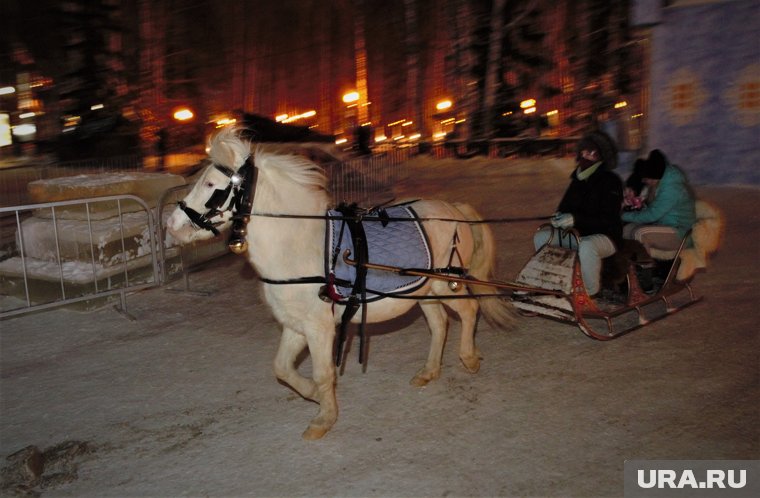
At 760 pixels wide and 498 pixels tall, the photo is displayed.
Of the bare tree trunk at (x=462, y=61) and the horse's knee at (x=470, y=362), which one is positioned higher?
the bare tree trunk at (x=462, y=61)

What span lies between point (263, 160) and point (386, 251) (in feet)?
3.71

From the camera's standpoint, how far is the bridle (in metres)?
4.11

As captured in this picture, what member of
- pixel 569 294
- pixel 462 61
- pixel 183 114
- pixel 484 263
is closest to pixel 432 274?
pixel 484 263

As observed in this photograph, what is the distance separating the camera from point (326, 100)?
3825 centimetres

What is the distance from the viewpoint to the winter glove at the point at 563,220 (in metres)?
5.79

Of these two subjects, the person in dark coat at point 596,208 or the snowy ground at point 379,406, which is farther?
the person in dark coat at point 596,208

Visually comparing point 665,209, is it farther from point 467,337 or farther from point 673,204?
point 467,337

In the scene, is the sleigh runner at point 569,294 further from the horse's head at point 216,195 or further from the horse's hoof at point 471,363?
the horse's head at point 216,195

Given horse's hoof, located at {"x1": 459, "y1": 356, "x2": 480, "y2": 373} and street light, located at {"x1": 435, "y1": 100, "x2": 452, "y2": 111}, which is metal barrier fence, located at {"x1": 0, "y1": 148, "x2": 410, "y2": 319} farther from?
street light, located at {"x1": 435, "y1": 100, "x2": 452, "y2": 111}

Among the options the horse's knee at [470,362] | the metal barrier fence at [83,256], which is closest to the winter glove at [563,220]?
the horse's knee at [470,362]

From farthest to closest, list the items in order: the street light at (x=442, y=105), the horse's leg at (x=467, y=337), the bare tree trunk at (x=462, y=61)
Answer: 1. the street light at (x=442, y=105)
2. the bare tree trunk at (x=462, y=61)
3. the horse's leg at (x=467, y=337)

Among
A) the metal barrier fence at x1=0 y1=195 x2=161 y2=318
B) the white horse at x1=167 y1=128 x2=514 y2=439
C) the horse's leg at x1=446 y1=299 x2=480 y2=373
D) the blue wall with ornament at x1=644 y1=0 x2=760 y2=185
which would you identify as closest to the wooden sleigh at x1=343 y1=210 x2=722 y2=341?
the horse's leg at x1=446 y1=299 x2=480 y2=373

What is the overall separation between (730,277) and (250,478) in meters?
6.71

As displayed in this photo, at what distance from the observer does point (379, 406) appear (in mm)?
4902
